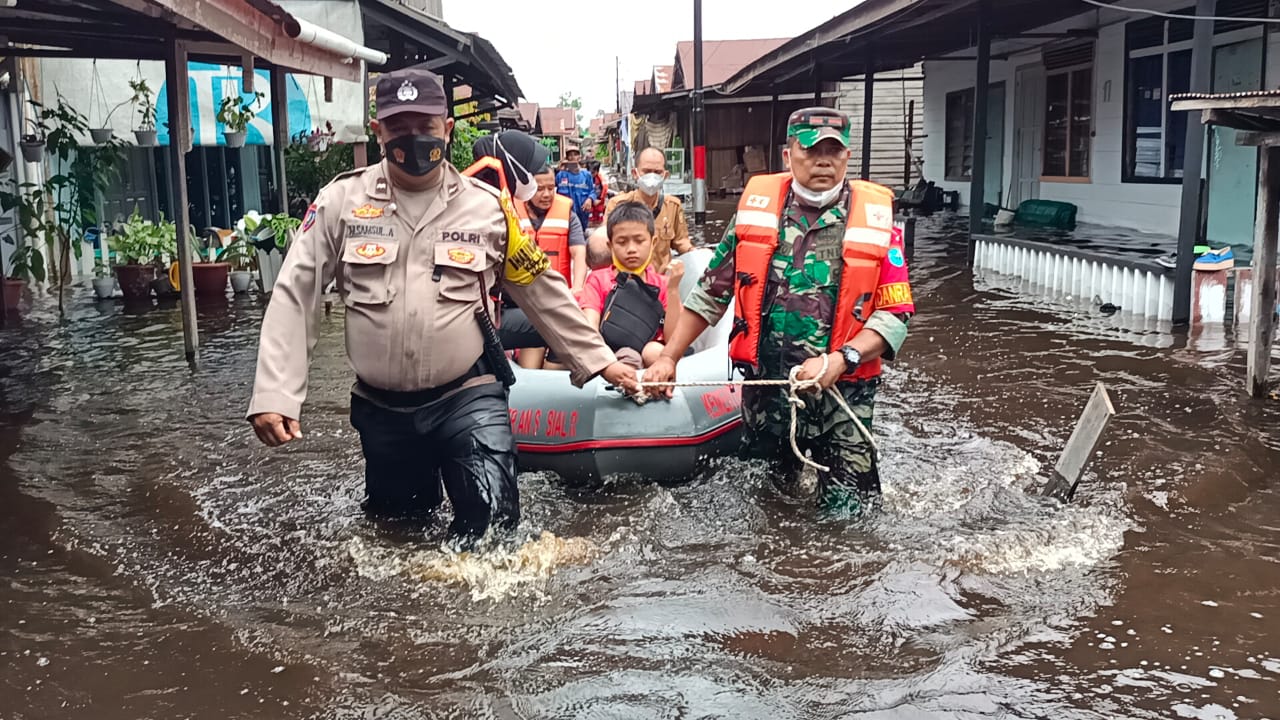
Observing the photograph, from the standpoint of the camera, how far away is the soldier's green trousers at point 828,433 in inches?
181

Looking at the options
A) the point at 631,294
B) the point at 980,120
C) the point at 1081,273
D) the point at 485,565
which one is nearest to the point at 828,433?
the point at 485,565

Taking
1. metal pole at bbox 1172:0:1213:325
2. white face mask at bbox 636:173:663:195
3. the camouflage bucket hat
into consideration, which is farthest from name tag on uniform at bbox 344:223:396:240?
metal pole at bbox 1172:0:1213:325

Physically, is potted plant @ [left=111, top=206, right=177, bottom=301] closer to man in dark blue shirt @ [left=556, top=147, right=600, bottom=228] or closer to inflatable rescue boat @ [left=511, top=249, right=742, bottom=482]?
man in dark blue shirt @ [left=556, top=147, right=600, bottom=228]

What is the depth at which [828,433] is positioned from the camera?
4.62 meters

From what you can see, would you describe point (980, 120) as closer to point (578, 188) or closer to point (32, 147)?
point (578, 188)

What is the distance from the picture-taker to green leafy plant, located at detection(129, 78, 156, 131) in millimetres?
12578

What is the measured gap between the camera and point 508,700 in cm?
333

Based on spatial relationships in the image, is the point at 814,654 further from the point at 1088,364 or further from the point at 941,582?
the point at 1088,364

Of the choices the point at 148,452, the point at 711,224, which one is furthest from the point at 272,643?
the point at 711,224

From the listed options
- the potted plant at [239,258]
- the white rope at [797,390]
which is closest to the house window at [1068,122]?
the potted plant at [239,258]

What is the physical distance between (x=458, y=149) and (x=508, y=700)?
638 inches

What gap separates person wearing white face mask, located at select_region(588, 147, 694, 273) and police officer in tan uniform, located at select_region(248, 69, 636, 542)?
2195 millimetres

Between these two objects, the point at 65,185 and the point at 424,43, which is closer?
the point at 65,185

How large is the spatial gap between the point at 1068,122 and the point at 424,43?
852 cm
